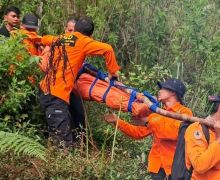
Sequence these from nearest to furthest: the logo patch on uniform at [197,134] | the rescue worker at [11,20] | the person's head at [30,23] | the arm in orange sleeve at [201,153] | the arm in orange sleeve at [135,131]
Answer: the arm in orange sleeve at [201,153], the logo patch on uniform at [197,134], the arm in orange sleeve at [135,131], the person's head at [30,23], the rescue worker at [11,20]

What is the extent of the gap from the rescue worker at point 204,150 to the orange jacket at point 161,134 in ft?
3.02

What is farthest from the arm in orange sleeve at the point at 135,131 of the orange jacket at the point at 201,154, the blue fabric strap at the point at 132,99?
the orange jacket at the point at 201,154

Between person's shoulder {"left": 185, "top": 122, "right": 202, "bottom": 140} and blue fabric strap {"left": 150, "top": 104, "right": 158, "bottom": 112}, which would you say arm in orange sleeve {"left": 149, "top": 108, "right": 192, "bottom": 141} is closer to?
blue fabric strap {"left": 150, "top": 104, "right": 158, "bottom": 112}

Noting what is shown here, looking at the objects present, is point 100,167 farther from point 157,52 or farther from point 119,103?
point 157,52

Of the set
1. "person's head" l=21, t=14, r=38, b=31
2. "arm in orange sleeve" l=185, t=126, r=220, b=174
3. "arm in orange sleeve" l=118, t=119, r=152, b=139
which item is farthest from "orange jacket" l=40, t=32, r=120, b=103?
"arm in orange sleeve" l=185, t=126, r=220, b=174

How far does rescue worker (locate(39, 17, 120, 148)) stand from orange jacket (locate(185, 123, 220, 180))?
2.26 m

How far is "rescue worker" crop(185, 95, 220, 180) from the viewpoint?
14.6ft

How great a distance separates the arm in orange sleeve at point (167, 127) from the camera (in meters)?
5.66

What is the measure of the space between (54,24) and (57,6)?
0.33 metres

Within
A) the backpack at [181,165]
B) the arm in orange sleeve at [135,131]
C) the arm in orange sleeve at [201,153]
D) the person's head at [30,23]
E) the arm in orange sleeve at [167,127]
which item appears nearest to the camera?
the arm in orange sleeve at [201,153]

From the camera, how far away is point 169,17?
9555 mm

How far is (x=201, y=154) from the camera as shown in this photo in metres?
4.48

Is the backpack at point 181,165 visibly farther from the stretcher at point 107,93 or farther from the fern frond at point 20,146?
the stretcher at point 107,93

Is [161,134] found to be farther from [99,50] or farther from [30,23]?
[30,23]
